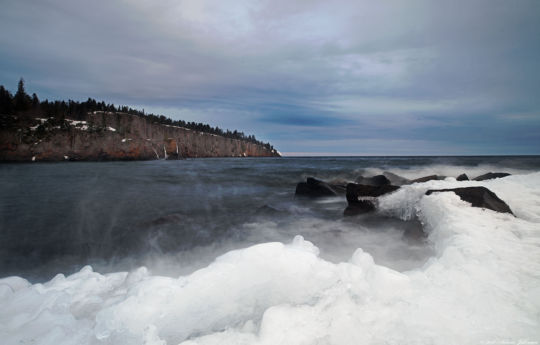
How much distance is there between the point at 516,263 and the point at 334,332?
1.98 metres

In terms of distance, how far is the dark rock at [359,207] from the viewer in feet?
20.5

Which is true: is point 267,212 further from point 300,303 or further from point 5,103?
point 5,103

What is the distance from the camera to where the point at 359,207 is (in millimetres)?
6422

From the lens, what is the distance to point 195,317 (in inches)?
73.2

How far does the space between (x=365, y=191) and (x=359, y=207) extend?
1.49ft

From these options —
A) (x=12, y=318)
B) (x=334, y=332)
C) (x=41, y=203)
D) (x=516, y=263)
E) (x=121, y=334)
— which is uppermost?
(x=516, y=263)

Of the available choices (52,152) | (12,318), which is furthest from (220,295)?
(52,152)

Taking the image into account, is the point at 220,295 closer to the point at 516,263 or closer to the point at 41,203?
the point at 516,263

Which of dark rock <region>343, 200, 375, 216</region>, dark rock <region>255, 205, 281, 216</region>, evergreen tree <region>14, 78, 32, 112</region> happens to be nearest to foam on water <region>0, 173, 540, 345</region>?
dark rock <region>343, 200, 375, 216</region>

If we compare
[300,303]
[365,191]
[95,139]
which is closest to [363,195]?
[365,191]

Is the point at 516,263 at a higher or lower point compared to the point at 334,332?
higher

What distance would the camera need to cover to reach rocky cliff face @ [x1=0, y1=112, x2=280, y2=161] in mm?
53281

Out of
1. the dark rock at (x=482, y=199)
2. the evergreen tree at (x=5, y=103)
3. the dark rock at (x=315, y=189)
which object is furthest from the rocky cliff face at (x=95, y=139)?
the dark rock at (x=482, y=199)

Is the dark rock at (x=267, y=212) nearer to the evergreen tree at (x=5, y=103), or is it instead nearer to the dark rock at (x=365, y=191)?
the dark rock at (x=365, y=191)
